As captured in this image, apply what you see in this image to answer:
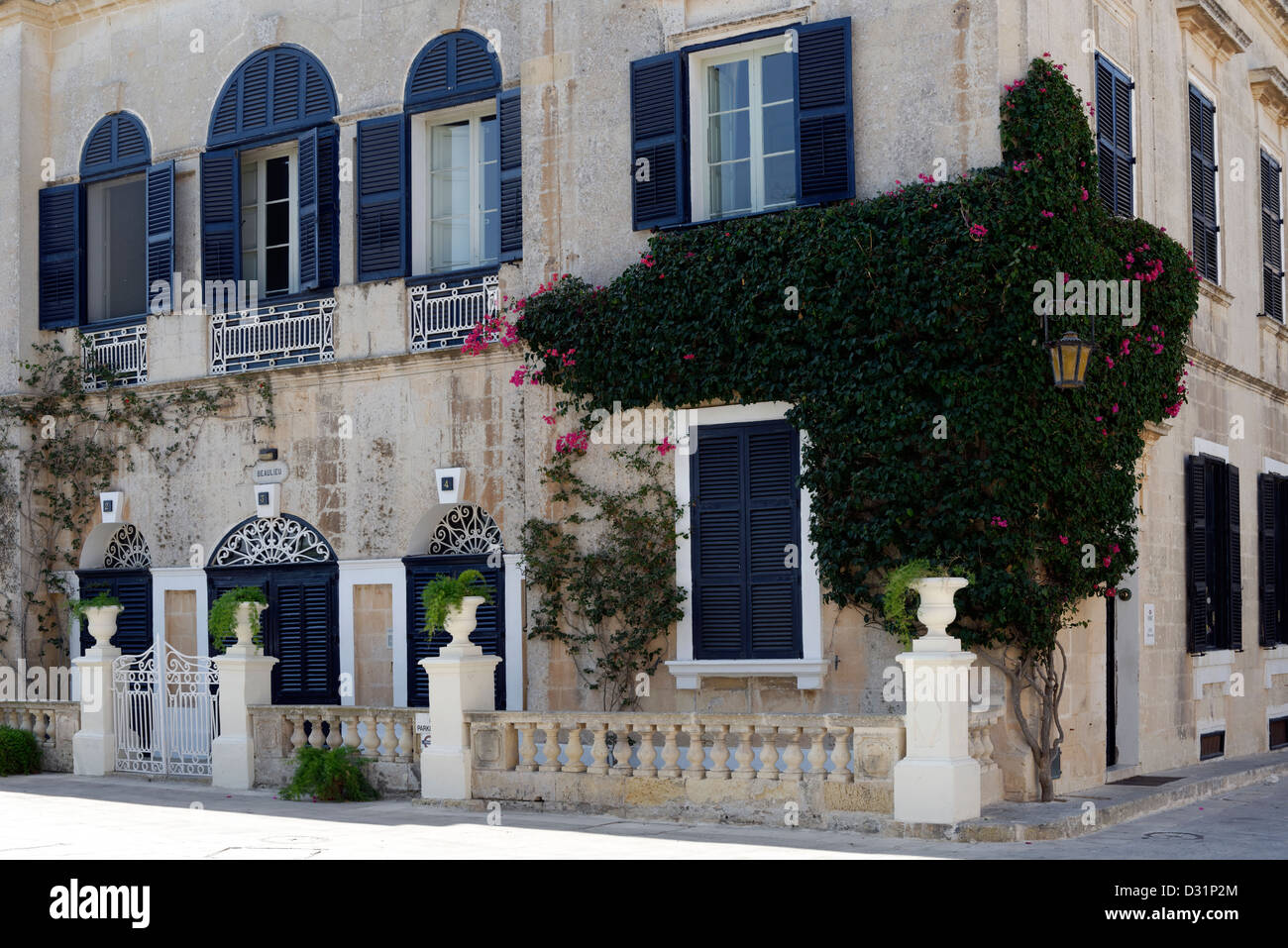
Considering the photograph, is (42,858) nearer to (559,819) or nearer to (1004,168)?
(559,819)

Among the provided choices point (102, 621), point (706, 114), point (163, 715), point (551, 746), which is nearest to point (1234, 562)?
point (706, 114)

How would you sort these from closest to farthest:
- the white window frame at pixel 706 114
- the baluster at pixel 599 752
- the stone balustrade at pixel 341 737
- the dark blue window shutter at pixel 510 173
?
the baluster at pixel 599 752 → the stone balustrade at pixel 341 737 → the white window frame at pixel 706 114 → the dark blue window shutter at pixel 510 173

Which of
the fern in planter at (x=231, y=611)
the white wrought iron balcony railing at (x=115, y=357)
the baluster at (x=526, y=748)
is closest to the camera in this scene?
the baluster at (x=526, y=748)

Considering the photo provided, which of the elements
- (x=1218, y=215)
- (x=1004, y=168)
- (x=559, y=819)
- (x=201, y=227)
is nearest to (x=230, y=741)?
(x=559, y=819)

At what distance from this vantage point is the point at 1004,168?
41.1ft

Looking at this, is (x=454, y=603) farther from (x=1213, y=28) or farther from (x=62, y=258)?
(x=1213, y=28)

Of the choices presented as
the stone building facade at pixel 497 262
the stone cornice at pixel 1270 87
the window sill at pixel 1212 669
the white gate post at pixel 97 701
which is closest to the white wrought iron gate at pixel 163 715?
the white gate post at pixel 97 701

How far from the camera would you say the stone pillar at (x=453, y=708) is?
1305 centimetres

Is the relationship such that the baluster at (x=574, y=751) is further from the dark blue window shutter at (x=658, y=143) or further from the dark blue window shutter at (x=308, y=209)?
the dark blue window shutter at (x=308, y=209)

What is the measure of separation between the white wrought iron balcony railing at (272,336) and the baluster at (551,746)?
5267 millimetres

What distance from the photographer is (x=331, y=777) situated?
44.5 feet

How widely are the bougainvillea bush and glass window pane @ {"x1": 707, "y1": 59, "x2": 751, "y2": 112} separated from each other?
1247 millimetres

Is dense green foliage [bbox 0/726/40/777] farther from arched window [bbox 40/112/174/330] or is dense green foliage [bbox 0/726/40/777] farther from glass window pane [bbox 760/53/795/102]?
glass window pane [bbox 760/53/795/102]

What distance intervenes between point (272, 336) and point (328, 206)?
141 cm
